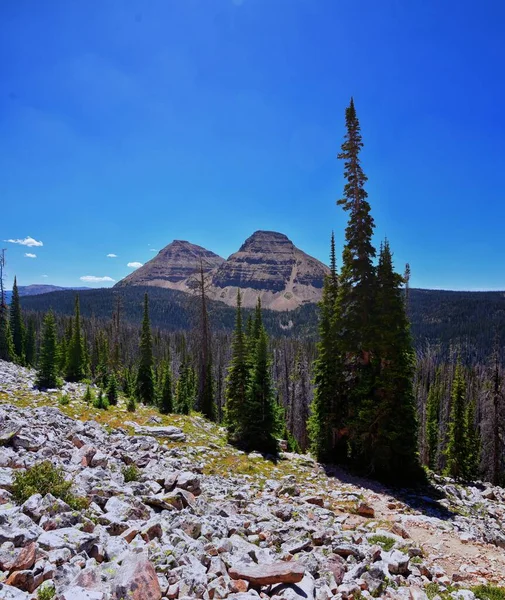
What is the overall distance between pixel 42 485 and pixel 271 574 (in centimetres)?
527

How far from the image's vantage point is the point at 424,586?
7.44 metres

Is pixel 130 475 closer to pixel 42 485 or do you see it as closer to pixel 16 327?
pixel 42 485

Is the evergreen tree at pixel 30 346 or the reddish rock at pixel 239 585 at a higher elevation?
the reddish rock at pixel 239 585

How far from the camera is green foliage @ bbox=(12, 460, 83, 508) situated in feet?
25.4

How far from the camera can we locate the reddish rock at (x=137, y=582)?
5.29 meters

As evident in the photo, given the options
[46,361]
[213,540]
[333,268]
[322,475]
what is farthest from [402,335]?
[46,361]

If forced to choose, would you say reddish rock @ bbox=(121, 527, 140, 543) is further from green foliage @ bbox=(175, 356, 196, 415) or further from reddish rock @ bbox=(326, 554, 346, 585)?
green foliage @ bbox=(175, 356, 196, 415)

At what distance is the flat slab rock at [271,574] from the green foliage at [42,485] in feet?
12.4

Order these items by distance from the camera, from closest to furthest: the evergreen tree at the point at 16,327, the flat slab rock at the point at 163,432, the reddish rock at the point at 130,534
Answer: the reddish rock at the point at 130,534 → the flat slab rock at the point at 163,432 → the evergreen tree at the point at 16,327

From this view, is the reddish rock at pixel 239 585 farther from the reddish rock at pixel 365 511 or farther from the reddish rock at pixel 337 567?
the reddish rock at pixel 365 511

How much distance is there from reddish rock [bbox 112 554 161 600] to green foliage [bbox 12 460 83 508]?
2806 millimetres

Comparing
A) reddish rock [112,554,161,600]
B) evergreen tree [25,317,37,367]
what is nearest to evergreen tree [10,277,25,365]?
evergreen tree [25,317,37,367]

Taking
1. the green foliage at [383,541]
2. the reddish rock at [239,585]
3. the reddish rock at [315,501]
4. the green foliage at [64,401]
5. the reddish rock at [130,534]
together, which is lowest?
the reddish rock at [315,501]

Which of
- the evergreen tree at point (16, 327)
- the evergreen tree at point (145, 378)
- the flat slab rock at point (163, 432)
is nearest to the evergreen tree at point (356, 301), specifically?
the flat slab rock at point (163, 432)
